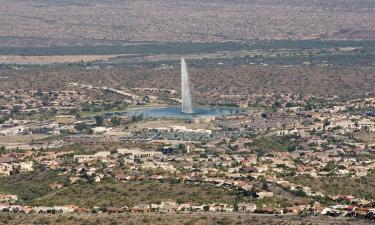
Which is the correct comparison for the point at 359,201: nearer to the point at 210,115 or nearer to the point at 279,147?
the point at 279,147

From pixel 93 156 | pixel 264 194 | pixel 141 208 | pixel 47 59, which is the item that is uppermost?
pixel 264 194

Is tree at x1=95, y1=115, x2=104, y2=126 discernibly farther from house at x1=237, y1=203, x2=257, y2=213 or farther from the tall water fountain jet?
house at x1=237, y1=203, x2=257, y2=213

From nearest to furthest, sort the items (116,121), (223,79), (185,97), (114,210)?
1. (114,210)
2. (116,121)
3. (185,97)
4. (223,79)

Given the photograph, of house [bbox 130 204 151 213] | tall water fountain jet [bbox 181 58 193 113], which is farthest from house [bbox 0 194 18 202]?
tall water fountain jet [bbox 181 58 193 113]

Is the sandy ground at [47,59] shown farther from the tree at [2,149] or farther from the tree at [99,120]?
the tree at [2,149]

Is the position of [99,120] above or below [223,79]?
below

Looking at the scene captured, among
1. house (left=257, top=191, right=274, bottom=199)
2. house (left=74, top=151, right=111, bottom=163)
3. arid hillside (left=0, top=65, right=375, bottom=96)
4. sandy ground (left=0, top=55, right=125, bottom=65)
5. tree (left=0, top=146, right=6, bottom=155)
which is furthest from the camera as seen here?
sandy ground (left=0, top=55, right=125, bottom=65)

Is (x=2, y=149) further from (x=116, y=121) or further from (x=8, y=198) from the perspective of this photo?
(x=8, y=198)

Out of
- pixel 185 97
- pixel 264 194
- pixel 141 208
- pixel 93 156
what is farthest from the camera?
pixel 185 97

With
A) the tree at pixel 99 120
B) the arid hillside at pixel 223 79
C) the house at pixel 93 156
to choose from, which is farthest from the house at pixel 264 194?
the arid hillside at pixel 223 79

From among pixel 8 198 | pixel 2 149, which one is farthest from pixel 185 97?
pixel 8 198

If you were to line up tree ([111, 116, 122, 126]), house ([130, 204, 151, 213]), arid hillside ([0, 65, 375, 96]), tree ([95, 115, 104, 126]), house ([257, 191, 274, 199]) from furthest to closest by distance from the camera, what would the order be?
arid hillside ([0, 65, 375, 96]) < tree ([95, 115, 104, 126]) < tree ([111, 116, 122, 126]) < house ([257, 191, 274, 199]) < house ([130, 204, 151, 213])
